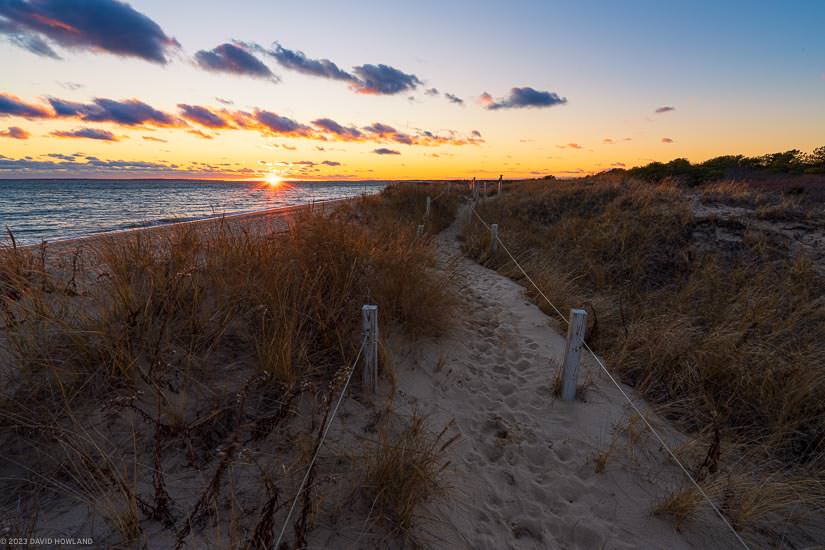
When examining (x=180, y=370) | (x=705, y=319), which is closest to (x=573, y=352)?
(x=705, y=319)

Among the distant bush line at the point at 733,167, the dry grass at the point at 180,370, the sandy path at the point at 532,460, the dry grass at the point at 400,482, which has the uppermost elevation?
the distant bush line at the point at 733,167

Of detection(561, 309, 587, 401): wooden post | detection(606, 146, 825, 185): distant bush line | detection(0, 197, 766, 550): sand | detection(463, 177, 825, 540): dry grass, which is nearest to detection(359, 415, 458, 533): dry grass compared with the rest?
detection(0, 197, 766, 550): sand

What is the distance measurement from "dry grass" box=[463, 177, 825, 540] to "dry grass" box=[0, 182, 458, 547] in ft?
8.41

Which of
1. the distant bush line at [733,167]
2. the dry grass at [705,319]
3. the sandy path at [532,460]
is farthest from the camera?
the distant bush line at [733,167]

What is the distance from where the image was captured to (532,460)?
284cm

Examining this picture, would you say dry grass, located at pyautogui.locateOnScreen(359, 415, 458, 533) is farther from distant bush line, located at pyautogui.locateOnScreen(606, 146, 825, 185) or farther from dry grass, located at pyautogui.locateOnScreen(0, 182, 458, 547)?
distant bush line, located at pyautogui.locateOnScreen(606, 146, 825, 185)

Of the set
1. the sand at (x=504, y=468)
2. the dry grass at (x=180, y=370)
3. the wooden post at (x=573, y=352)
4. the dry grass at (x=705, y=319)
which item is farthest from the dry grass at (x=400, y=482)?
the wooden post at (x=573, y=352)

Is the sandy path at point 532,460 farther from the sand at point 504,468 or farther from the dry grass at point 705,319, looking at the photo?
the dry grass at point 705,319

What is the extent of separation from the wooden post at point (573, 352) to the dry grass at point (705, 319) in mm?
839

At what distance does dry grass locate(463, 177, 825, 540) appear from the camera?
300 centimetres

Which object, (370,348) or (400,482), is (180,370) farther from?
(400,482)

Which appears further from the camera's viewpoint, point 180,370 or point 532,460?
point 532,460

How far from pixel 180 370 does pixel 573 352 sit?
3.24 meters

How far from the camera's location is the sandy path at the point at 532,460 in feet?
7.17
